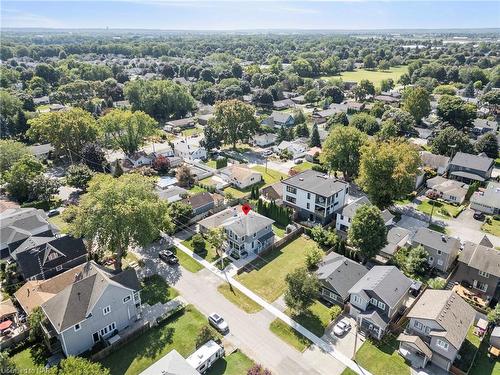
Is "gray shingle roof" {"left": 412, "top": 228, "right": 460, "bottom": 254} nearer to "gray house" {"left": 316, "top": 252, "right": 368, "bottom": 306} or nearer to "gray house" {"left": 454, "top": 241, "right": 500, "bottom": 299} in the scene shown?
"gray house" {"left": 454, "top": 241, "right": 500, "bottom": 299}

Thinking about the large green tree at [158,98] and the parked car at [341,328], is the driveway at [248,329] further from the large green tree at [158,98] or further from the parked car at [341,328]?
the large green tree at [158,98]

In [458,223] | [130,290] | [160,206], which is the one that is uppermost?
[160,206]

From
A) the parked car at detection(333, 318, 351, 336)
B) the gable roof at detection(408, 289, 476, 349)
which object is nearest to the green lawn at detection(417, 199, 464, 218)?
the gable roof at detection(408, 289, 476, 349)

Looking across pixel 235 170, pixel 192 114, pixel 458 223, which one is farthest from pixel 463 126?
pixel 192 114

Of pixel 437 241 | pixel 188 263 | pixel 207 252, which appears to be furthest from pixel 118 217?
pixel 437 241

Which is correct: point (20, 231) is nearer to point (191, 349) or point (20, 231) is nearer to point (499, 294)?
point (191, 349)

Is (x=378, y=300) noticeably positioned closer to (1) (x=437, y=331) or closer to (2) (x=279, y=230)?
(1) (x=437, y=331)

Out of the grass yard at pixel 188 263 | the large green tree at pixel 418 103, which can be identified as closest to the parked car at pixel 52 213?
the grass yard at pixel 188 263
